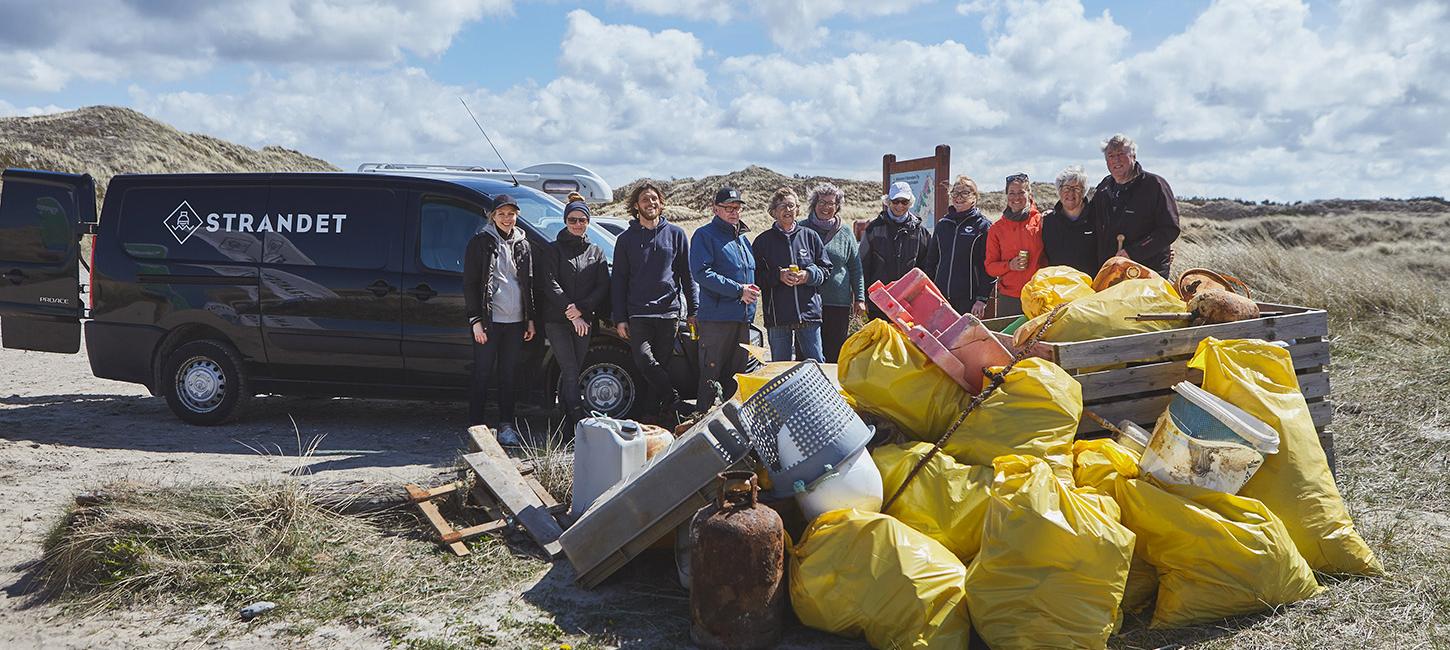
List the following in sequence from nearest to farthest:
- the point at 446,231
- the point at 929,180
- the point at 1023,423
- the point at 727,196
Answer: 1. the point at 1023,423
2. the point at 727,196
3. the point at 446,231
4. the point at 929,180

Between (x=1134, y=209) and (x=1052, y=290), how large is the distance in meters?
1.32

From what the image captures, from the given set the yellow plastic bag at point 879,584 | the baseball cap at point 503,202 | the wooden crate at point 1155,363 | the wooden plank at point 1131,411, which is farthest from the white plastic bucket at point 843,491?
the baseball cap at point 503,202

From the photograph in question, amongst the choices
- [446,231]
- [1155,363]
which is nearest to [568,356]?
[446,231]

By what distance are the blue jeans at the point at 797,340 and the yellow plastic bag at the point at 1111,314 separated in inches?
75.3

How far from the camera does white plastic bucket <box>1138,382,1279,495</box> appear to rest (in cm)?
405

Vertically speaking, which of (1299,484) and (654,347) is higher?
(654,347)

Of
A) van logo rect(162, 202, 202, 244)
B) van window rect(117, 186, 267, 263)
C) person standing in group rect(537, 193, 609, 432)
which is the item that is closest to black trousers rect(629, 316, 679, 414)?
person standing in group rect(537, 193, 609, 432)

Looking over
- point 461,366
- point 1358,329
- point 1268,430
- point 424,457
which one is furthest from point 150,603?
point 1358,329

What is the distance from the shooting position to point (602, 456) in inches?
192

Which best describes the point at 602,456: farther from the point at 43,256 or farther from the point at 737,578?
the point at 43,256

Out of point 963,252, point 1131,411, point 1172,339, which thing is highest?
point 963,252

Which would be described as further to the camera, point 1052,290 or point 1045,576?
point 1052,290

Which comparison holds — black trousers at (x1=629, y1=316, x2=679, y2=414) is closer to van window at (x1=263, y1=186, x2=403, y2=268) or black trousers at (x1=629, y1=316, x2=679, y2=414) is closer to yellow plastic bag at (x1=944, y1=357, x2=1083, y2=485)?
van window at (x1=263, y1=186, x2=403, y2=268)

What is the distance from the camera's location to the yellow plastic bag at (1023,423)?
435cm
